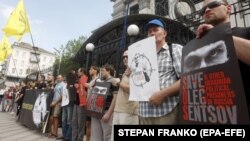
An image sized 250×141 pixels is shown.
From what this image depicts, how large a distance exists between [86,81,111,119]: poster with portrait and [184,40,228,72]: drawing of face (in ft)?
9.75

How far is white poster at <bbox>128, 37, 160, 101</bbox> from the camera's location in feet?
8.55

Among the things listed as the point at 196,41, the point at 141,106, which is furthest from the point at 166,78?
the point at 196,41

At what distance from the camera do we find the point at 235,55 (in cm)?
159

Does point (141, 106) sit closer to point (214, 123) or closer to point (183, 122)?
point (183, 122)

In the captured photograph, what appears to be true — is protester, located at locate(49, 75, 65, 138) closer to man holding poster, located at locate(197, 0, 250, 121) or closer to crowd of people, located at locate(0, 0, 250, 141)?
crowd of people, located at locate(0, 0, 250, 141)

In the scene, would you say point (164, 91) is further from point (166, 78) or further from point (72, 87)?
point (72, 87)

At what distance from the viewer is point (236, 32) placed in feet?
6.27

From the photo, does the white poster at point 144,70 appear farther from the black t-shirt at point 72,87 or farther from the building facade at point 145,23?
the building facade at point 145,23

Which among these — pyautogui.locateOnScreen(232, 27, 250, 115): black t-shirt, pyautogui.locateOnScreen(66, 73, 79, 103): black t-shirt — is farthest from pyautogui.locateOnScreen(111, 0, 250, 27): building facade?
pyautogui.locateOnScreen(232, 27, 250, 115): black t-shirt

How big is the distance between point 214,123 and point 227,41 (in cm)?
55

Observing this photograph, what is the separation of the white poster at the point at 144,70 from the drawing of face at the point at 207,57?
1.78 feet

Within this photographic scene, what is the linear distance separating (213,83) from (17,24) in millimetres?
11412

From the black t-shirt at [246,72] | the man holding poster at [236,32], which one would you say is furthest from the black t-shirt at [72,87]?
the black t-shirt at [246,72]

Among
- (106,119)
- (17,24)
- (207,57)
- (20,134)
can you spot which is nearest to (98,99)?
(106,119)
